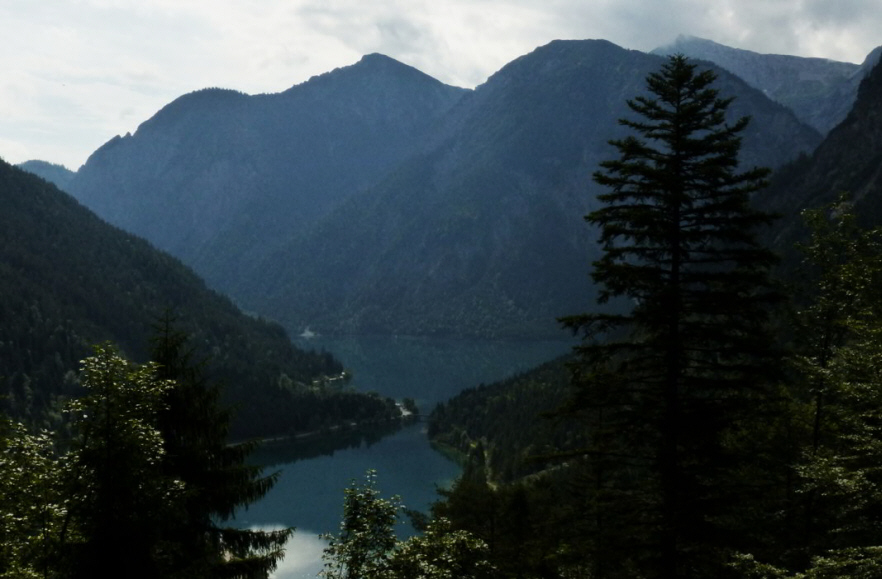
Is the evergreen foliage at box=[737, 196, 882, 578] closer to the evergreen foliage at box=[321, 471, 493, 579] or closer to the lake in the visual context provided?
the evergreen foliage at box=[321, 471, 493, 579]

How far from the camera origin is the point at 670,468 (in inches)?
699

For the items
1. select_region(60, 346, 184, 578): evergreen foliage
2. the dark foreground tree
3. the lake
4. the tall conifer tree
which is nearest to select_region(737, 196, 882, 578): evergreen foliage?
the dark foreground tree

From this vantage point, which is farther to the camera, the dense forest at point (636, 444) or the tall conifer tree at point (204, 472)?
the tall conifer tree at point (204, 472)

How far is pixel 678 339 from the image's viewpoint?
702 inches

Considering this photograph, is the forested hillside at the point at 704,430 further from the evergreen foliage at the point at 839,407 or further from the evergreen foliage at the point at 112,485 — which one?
the evergreen foliage at the point at 112,485

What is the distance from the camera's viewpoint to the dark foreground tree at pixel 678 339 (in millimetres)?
17547

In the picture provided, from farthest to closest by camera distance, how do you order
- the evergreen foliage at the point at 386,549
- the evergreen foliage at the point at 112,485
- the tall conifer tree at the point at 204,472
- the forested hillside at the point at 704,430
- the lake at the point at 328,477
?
1. the lake at the point at 328,477
2. the tall conifer tree at the point at 204,472
3. the forested hillside at the point at 704,430
4. the evergreen foliage at the point at 386,549
5. the evergreen foliage at the point at 112,485

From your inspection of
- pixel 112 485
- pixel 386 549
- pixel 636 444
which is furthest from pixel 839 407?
pixel 112 485

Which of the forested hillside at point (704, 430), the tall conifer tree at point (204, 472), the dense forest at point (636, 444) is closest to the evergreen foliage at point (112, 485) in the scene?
the dense forest at point (636, 444)

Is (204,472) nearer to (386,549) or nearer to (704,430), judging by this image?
(386,549)

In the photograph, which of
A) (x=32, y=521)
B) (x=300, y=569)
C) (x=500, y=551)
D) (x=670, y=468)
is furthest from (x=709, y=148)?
(x=300, y=569)

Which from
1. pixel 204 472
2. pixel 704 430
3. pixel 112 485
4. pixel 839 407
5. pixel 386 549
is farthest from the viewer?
pixel 839 407

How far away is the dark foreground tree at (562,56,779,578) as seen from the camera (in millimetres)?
17547

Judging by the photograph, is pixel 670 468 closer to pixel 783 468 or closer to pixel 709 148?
pixel 709 148
